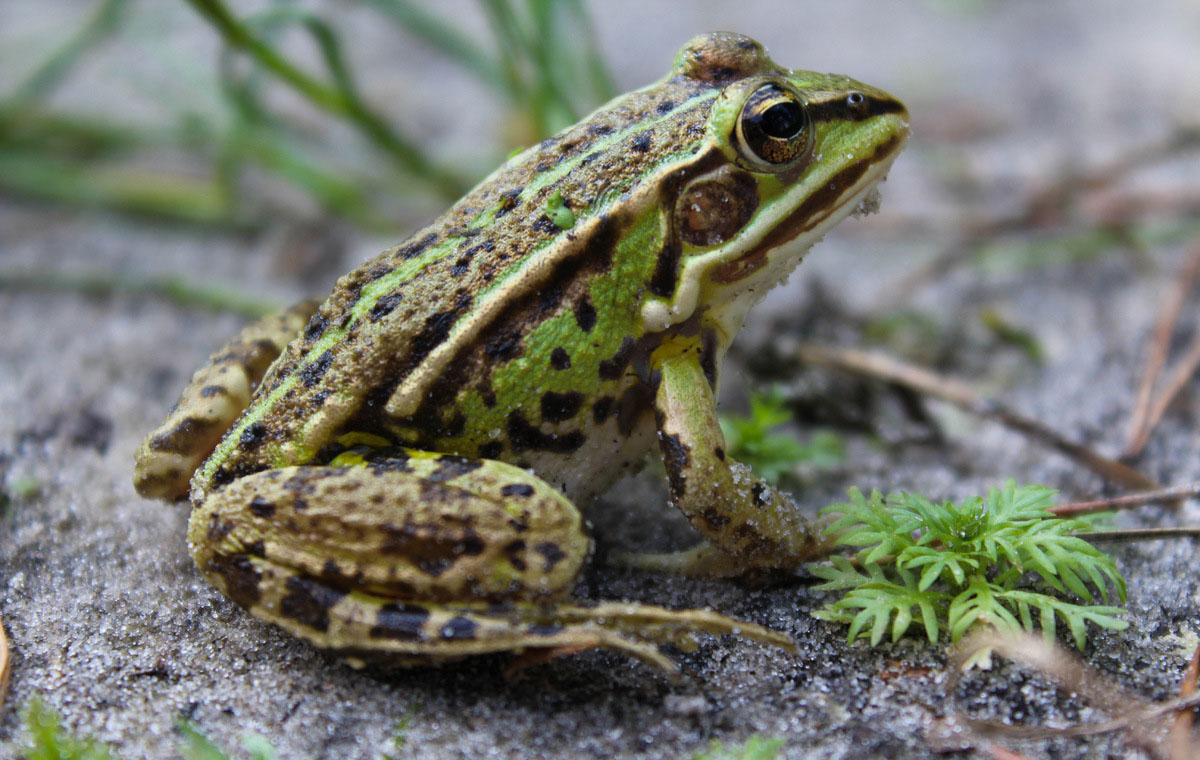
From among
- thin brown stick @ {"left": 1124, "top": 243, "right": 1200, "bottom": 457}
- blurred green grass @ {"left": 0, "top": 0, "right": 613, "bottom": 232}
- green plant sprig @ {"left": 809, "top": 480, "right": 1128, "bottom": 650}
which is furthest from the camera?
blurred green grass @ {"left": 0, "top": 0, "right": 613, "bottom": 232}

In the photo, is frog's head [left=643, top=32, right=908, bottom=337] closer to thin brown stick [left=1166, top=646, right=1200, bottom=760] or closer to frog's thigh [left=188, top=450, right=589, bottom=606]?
frog's thigh [left=188, top=450, right=589, bottom=606]

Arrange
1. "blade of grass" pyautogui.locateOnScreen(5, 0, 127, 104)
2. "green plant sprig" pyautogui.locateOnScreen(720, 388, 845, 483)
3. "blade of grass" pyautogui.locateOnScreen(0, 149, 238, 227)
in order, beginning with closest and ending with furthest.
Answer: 1. "green plant sprig" pyautogui.locateOnScreen(720, 388, 845, 483)
2. "blade of grass" pyautogui.locateOnScreen(5, 0, 127, 104)
3. "blade of grass" pyautogui.locateOnScreen(0, 149, 238, 227)

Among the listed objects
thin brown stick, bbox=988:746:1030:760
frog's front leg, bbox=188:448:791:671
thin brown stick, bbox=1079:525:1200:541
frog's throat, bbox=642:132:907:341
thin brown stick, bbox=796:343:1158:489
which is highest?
frog's throat, bbox=642:132:907:341

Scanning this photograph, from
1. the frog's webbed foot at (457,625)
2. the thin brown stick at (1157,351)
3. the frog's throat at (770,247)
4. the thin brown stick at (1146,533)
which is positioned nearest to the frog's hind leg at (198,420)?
the frog's webbed foot at (457,625)

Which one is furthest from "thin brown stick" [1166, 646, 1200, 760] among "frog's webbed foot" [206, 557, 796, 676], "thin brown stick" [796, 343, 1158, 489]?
"thin brown stick" [796, 343, 1158, 489]

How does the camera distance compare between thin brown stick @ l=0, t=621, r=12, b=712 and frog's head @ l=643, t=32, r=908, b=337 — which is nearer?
thin brown stick @ l=0, t=621, r=12, b=712

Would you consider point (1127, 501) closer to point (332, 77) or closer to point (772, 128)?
point (772, 128)

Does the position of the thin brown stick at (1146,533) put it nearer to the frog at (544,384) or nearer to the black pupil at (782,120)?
the frog at (544,384)
